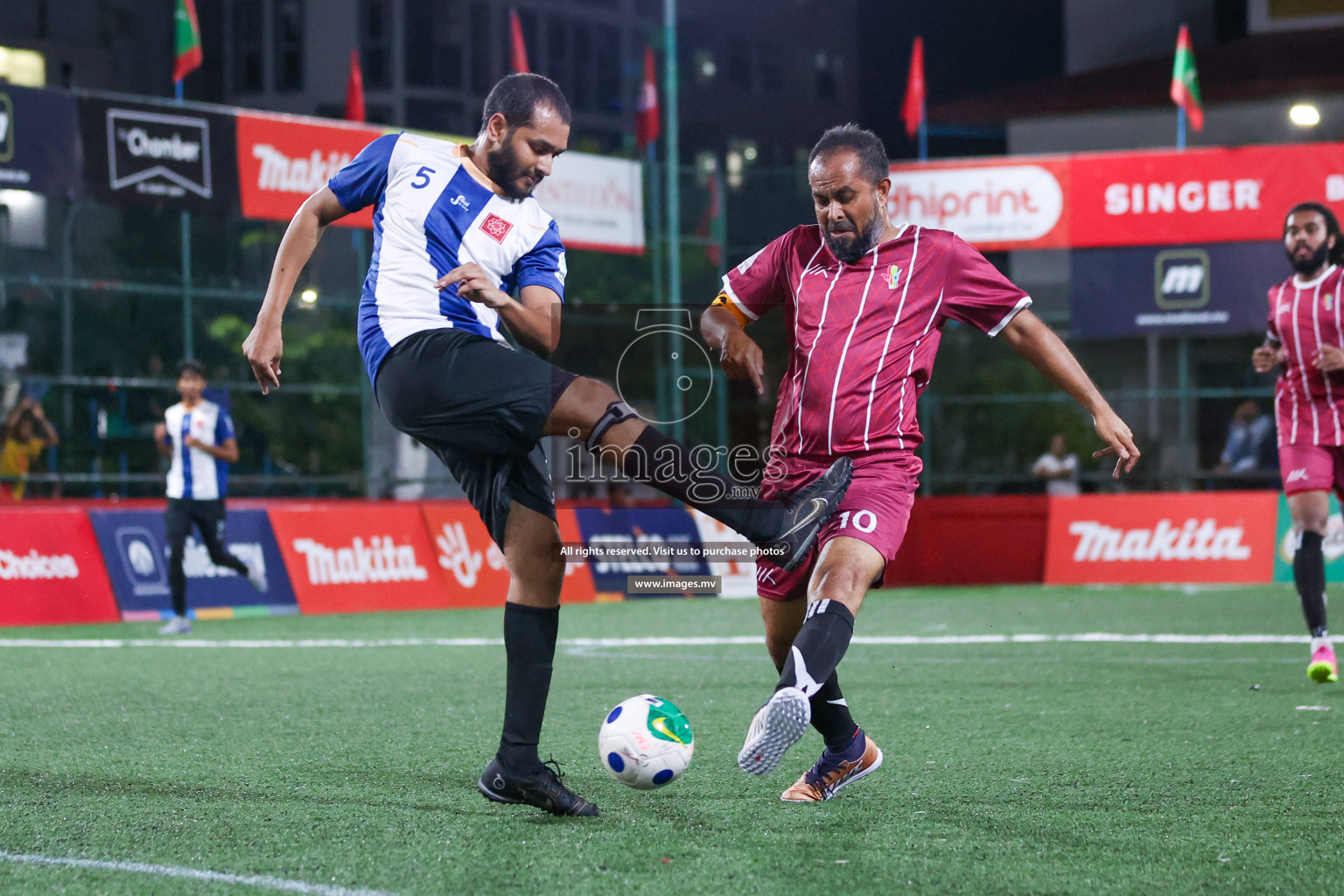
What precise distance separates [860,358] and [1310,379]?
432 centimetres

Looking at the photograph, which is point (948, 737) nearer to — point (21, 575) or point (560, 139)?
point (560, 139)

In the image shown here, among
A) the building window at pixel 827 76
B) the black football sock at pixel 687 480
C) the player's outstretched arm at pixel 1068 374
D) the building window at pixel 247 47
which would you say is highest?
the building window at pixel 827 76

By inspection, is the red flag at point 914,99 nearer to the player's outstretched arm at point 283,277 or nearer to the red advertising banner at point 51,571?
the red advertising banner at point 51,571

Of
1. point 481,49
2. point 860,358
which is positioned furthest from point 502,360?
point 481,49

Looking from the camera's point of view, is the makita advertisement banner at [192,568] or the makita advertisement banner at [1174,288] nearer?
the makita advertisement banner at [192,568]

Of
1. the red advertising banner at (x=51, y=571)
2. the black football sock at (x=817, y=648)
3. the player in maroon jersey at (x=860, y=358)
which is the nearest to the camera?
the black football sock at (x=817, y=648)

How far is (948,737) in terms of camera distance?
233 inches

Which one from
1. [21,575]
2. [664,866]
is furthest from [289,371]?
[664,866]

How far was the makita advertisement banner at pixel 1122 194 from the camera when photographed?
17531 millimetres

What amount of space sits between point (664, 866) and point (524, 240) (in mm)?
1853

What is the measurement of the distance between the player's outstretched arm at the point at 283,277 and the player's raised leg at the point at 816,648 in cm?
170

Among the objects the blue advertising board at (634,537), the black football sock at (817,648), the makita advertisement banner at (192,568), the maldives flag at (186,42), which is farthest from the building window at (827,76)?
the black football sock at (817,648)

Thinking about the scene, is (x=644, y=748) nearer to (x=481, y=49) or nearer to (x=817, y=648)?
(x=817, y=648)

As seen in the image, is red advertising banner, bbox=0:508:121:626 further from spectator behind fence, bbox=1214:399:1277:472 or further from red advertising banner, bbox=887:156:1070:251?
spectator behind fence, bbox=1214:399:1277:472
